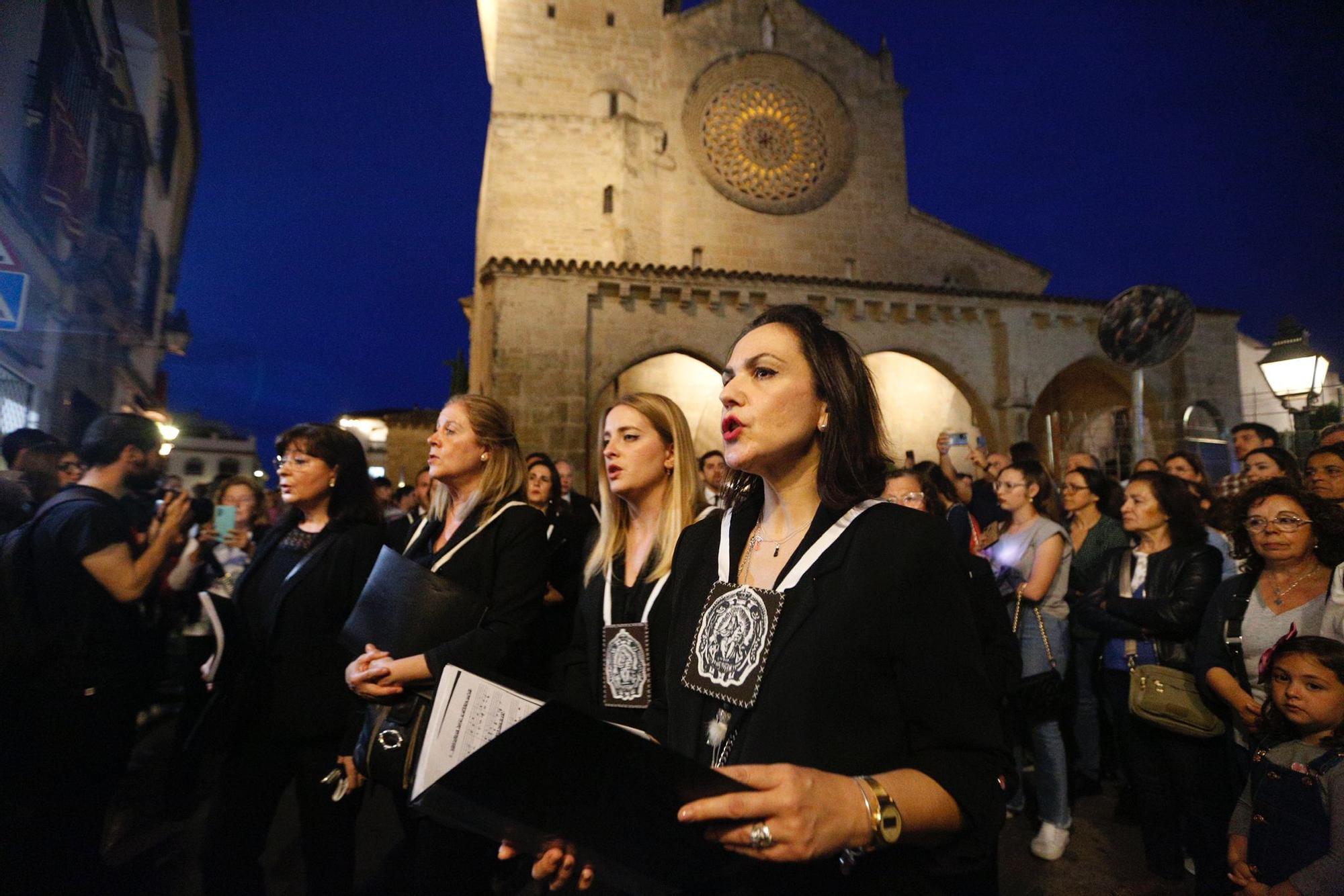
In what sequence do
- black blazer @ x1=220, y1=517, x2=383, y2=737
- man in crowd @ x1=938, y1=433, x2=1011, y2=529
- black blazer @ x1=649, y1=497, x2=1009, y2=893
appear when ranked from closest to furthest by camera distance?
A: black blazer @ x1=649, y1=497, x2=1009, y2=893, black blazer @ x1=220, y1=517, x2=383, y2=737, man in crowd @ x1=938, y1=433, x2=1011, y2=529

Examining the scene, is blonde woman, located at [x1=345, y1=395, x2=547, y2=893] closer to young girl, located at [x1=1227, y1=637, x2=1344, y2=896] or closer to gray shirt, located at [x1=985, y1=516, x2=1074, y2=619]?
young girl, located at [x1=1227, y1=637, x2=1344, y2=896]

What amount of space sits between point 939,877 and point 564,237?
56.1ft

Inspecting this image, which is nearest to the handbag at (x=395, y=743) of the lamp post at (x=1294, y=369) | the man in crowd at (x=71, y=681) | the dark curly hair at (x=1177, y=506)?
the man in crowd at (x=71, y=681)

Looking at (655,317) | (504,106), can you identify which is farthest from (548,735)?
(504,106)

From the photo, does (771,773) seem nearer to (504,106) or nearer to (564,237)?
(564,237)

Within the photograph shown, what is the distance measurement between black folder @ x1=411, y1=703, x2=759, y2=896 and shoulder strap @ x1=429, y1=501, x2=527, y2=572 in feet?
4.36

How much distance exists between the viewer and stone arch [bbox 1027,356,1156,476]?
1602cm

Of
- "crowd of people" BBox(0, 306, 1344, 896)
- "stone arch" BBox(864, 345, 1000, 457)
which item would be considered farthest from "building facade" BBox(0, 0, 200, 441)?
"stone arch" BBox(864, 345, 1000, 457)

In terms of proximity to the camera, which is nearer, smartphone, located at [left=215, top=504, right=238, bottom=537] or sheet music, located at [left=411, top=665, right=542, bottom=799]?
sheet music, located at [left=411, top=665, right=542, bottom=799]

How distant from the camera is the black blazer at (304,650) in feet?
8.96

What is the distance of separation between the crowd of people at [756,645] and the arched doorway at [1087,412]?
12744 mm

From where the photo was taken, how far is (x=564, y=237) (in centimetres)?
1705

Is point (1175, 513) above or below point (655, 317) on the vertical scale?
below

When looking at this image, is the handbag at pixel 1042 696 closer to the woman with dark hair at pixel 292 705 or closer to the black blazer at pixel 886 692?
the black blazer at pixel 886 692
